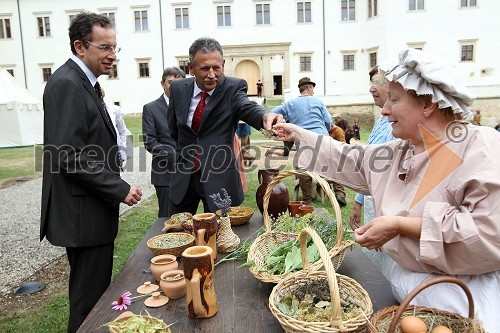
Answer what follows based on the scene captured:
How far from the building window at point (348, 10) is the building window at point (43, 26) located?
23.6m

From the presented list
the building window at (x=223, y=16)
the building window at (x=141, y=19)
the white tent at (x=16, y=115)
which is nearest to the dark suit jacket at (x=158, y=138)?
the white tent at (x=16, y=115)

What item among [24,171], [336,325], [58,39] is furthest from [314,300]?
[58,39]

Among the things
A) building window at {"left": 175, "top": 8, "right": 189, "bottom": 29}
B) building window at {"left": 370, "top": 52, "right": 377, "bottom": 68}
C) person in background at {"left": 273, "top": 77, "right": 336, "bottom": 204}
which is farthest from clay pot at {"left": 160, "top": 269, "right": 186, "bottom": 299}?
building window at {"left": 175, "top": 8, "right": 189, "bottom": 29}

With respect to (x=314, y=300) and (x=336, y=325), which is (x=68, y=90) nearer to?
(x=314, y=300)

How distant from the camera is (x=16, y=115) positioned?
56.7ft

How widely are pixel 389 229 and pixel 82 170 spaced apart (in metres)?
1.73

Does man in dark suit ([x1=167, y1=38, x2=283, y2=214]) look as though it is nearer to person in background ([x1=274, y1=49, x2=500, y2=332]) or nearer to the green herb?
the green herb

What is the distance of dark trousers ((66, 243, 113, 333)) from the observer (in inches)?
95.6

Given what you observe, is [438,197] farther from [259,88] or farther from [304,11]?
[304,11]

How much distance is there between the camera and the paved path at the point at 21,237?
4.50 metres

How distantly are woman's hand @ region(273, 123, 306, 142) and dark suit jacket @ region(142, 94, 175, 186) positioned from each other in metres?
2.09

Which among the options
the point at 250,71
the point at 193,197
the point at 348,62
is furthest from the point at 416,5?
the point at 193,197

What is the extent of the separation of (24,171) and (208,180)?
1037 centimetres

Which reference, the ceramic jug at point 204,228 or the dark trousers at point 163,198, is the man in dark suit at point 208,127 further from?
the dark trousers at point 163,198
